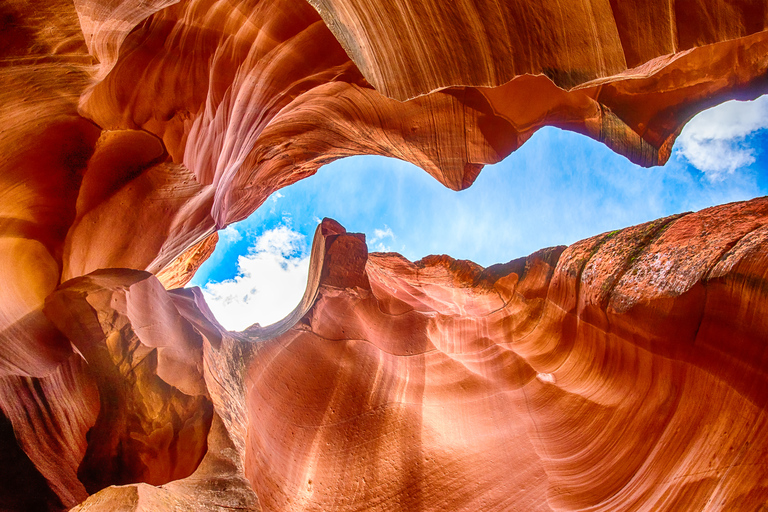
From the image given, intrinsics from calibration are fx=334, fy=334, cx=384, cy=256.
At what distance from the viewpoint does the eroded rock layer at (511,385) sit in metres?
3.35

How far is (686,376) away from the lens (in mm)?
3822

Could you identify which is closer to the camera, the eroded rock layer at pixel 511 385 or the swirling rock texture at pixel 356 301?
the swirling rock texture at pixel 356 301

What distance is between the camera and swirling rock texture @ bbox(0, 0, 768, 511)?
325cm

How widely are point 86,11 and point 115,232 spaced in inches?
130

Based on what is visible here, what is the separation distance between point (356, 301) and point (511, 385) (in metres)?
3.79

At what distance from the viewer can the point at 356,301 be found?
805 cm

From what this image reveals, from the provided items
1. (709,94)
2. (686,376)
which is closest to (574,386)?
(686,376)

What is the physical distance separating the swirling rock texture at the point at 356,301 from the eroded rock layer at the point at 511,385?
0.03 m

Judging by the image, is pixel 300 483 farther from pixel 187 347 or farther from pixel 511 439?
pixel 511 439

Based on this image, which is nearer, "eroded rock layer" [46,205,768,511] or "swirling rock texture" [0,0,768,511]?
"swirling rock texture" [0,0,768,511]

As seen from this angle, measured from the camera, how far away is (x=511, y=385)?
6539mm

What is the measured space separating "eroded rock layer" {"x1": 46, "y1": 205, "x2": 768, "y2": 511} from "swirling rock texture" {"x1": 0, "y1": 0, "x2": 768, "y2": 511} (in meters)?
0.03

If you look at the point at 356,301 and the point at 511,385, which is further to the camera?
the point at 356,301

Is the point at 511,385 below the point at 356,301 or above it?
below
